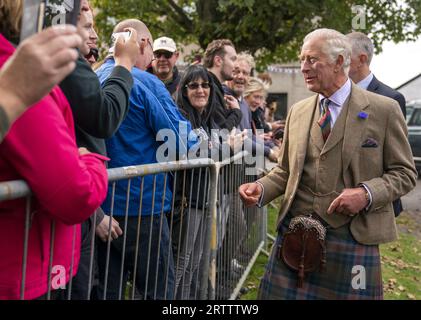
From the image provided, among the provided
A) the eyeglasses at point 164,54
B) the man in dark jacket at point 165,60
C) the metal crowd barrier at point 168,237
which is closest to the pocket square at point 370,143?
the metal crowd barrier at point 168,237

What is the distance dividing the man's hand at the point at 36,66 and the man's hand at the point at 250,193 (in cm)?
201

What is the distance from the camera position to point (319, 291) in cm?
288

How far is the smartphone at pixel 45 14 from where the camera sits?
113 cm

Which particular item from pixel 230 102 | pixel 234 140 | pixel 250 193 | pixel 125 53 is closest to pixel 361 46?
pixel 230 102

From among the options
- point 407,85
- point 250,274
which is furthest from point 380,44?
point 250,274

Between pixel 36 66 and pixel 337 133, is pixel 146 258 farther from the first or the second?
pixel 36 66

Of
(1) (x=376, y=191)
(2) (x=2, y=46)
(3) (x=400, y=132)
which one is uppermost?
(2) (x=2, y=46)

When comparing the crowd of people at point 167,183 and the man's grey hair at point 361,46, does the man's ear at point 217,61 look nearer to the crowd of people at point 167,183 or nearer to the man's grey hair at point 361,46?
the crowd of people at point 167,183

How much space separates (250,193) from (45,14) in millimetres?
2027

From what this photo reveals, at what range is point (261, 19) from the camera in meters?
11.5

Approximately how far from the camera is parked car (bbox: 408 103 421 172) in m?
12.4
